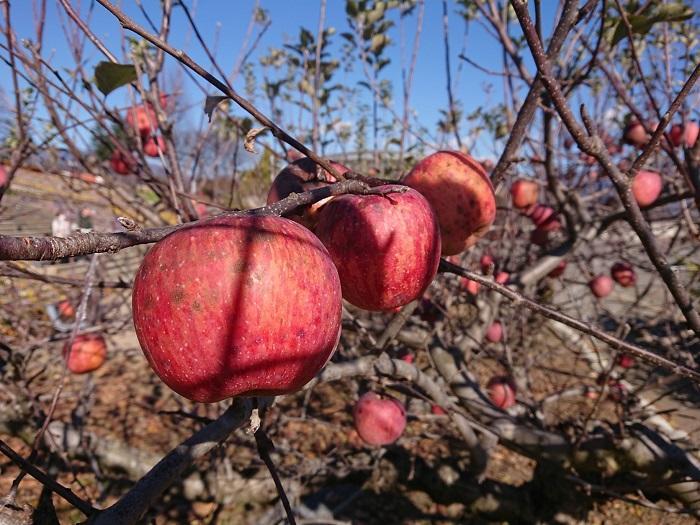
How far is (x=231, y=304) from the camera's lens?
0.55 m

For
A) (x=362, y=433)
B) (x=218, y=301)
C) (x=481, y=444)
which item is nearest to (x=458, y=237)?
(x=218, y=301)

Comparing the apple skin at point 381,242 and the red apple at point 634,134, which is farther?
the red apple at point 634,134

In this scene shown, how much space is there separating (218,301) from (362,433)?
58.0 inches

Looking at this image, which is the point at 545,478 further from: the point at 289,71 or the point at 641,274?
the point at 641,274

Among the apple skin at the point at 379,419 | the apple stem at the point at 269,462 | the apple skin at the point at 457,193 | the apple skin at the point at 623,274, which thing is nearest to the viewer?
the apple stem at the point at 269,462

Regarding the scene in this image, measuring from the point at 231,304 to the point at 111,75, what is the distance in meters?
0.83

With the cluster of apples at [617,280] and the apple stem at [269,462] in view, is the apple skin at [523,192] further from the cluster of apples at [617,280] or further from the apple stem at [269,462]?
the apple stem at [269,462]

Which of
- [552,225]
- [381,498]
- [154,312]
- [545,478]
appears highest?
[154,312]

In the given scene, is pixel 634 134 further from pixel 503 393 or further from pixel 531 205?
pixel 503 393

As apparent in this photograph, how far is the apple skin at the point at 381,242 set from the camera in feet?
2.60

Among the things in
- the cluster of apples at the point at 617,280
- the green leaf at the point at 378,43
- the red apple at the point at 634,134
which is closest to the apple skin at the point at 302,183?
the green leaf at the point at 378,43

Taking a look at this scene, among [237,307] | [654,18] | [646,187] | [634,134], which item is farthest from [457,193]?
[634,134]

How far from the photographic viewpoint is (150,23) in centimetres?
145

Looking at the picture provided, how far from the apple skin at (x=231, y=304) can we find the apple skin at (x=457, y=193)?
542mm
